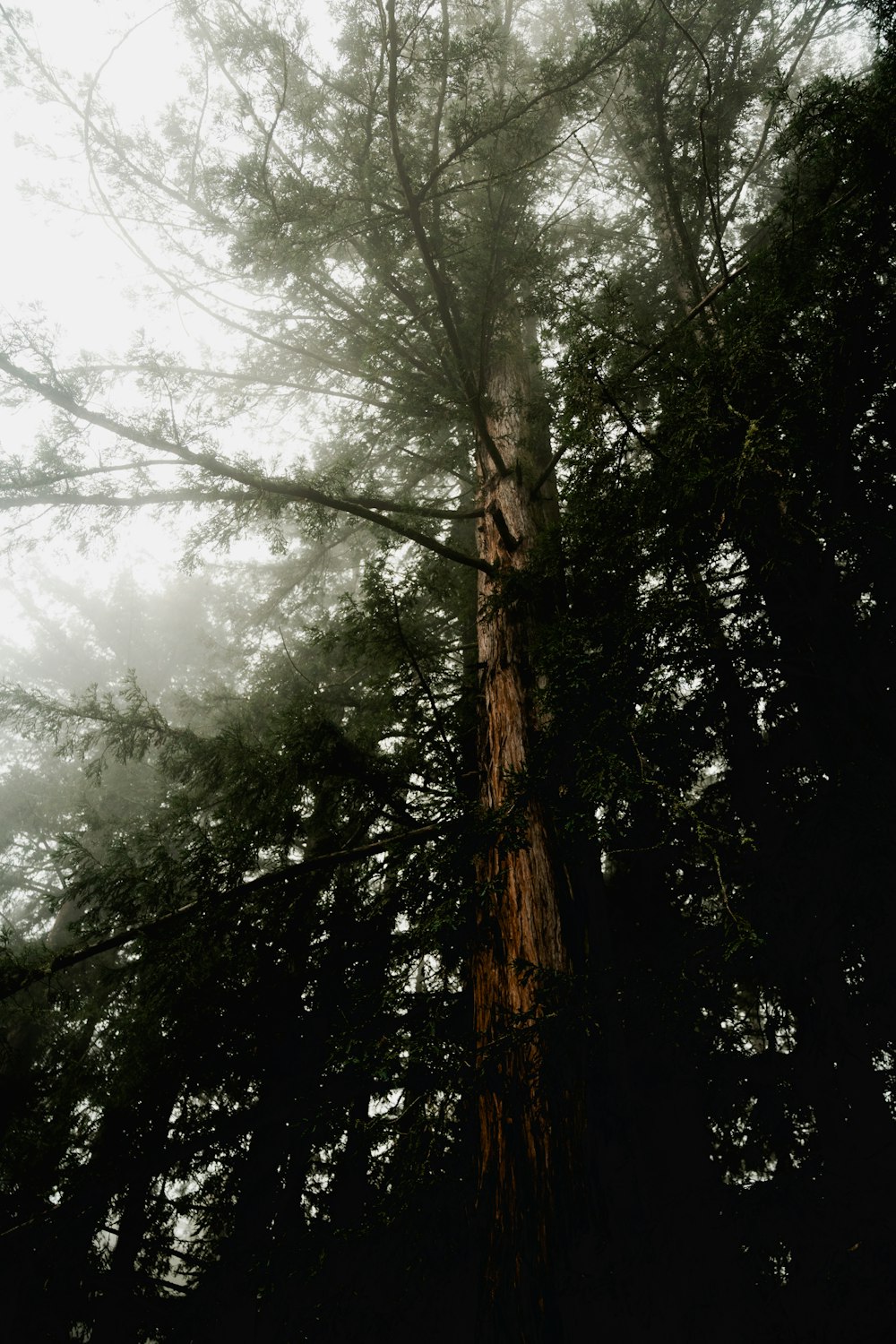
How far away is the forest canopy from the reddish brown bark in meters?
0.02

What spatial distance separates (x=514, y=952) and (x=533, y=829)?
57 cm

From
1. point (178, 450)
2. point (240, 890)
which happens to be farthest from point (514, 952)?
point (178, 450)

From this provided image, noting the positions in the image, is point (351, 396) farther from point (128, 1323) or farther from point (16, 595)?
point (16, 595)

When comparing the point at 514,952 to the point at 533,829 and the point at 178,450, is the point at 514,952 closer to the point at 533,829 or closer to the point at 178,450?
the point at 533,829

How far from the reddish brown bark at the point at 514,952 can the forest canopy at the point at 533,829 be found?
0.06 feet

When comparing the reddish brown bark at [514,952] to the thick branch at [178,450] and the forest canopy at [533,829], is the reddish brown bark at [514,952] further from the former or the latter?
the thick branch at [178,450]

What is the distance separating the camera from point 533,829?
2902 millimetres

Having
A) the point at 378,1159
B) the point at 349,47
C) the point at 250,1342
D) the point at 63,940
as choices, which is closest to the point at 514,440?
the point at 349,47

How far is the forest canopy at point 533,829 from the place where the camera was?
212cm

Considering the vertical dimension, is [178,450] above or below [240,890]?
above

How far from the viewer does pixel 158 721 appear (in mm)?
4859

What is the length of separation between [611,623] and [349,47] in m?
5.33

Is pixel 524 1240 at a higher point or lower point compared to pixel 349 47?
lower

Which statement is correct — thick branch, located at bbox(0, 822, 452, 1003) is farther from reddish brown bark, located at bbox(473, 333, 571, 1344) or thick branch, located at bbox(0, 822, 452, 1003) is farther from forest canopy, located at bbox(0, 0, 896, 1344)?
reddish brown bark, located at bbox(473, 333, 571, 1344)
